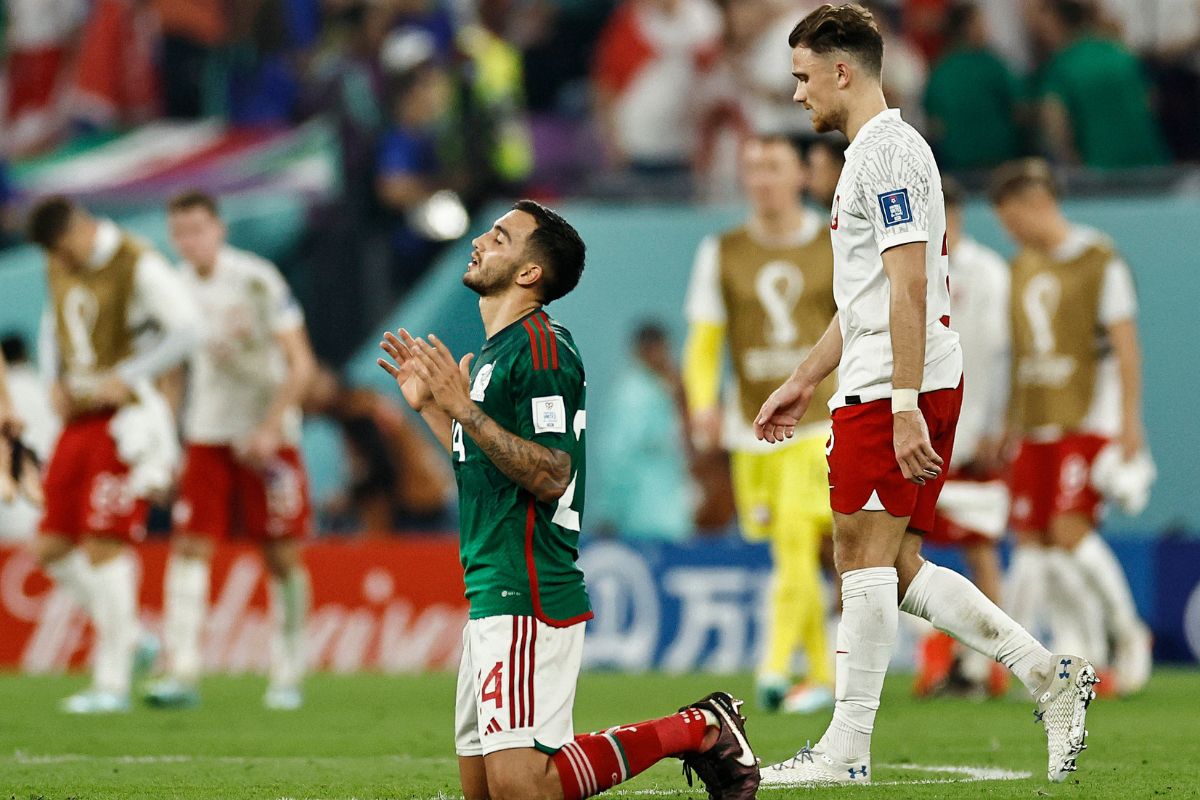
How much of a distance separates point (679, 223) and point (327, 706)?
5053 millimetres

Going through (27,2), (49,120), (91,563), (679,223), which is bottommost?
(91,563)

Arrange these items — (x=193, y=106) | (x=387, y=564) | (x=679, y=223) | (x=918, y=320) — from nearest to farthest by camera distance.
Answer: (x=918, y=320) < (x=387, y=564) < (x=679, y=223) < (x=193, y=106)

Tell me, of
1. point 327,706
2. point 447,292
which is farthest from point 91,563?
point 447,292

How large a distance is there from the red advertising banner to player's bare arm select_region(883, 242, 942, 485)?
7.65m

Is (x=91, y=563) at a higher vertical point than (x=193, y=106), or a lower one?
lower

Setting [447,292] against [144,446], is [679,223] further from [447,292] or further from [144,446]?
[144,446]

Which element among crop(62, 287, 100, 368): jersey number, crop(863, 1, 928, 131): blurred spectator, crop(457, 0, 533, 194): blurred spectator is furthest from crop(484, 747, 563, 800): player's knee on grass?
crop(457, 0, 533, 194): blurred spectator

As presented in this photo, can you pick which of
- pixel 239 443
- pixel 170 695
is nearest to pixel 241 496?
pixel 239 443

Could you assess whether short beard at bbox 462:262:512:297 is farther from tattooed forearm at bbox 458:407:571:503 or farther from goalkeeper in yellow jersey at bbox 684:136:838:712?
goalkeeper in yellow jersey at bbox 684:136:838:712

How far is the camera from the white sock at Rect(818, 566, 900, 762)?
600 cm

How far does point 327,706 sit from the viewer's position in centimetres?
1030

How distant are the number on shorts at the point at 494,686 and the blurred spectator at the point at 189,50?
1156cm

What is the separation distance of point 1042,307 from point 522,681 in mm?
6132

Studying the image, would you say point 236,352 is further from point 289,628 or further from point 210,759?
point 210,759
